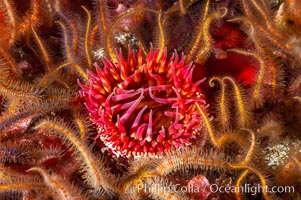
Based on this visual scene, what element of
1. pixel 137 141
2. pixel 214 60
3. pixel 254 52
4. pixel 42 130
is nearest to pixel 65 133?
pixel 42 130

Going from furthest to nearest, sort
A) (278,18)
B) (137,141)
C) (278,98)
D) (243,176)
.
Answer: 1. (278,18)
2. (278,98)
3. (137,141)
4. (243,176)

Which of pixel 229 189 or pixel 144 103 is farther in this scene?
pixel 144 103

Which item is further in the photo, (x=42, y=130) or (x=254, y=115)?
(x=254, y=115)

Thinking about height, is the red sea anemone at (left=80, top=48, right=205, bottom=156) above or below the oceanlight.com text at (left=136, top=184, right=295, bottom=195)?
above

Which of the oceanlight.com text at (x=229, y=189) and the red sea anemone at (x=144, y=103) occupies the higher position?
the red sea anemone at (x=144, y=103)

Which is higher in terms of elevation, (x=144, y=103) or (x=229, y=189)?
(x=144, y=103)

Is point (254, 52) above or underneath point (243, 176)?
above

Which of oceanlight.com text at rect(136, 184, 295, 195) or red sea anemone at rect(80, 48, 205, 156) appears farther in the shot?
red sea anemone at rect(80, 48, 205, 156)

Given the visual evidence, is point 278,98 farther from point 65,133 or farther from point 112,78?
point 65,133
